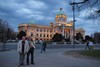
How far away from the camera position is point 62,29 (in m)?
184

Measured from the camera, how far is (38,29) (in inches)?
7790

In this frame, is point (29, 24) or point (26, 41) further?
point (29, 24)

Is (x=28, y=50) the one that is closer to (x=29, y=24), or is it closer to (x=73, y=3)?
(x=73, y=3)

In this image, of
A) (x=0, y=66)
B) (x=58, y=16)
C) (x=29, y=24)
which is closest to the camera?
(x=0, y=66)

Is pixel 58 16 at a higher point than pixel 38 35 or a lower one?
higher

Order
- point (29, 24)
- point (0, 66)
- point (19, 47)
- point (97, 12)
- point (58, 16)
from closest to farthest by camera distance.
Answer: point (0, 66) < point (19, 47) < point (97, 12) < point (58, 16) < point (29, 24)

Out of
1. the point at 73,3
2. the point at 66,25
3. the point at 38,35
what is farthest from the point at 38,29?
the point at 73,3

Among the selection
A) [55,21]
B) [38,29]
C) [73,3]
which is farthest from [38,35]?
[73,3]

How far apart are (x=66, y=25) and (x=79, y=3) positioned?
164460 mm

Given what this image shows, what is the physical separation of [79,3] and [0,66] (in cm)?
1125

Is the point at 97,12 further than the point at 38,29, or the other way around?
the point at 38,29

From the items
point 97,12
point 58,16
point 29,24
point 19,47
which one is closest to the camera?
point 19,47

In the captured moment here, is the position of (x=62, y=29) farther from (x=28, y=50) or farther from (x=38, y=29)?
(x=28, y=50)

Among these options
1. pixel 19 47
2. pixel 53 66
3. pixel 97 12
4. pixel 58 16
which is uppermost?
pixel 58 16
